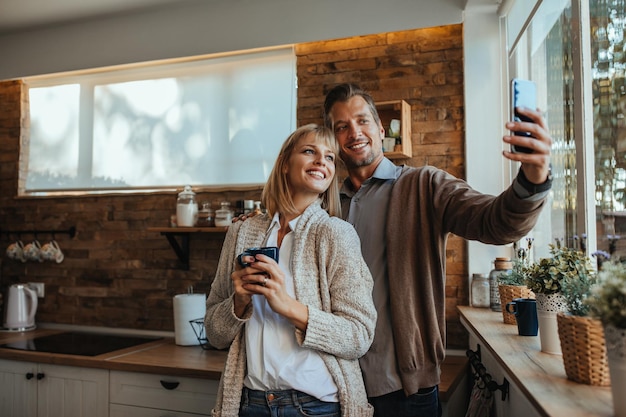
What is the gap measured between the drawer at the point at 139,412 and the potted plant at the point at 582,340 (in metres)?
1.69

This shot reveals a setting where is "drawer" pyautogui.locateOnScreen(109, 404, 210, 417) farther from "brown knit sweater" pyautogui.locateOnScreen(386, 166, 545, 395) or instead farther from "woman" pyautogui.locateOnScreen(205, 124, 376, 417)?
"brown knit sweater" pyautogui.locateOnScreen(386, 166, 545, 395)

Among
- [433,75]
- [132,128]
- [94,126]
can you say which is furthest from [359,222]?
[94,126]

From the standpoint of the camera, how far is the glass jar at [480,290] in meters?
2.42

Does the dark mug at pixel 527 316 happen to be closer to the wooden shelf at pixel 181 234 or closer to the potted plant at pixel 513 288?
the potted plant at pixel 513 288

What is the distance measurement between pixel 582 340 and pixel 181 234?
2.41m

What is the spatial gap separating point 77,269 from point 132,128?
948mm

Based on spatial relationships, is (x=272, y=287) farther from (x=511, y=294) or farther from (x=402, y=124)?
(x=402, y=124)

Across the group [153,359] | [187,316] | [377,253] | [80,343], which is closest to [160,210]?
[187,316]

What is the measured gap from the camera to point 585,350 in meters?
1.03

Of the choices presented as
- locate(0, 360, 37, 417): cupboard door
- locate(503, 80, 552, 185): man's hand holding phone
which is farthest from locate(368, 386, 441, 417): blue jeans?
locate(0, 360, 37, 417): cupboard door

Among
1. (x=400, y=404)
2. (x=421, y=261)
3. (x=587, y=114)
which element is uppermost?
(x=587, y=114)

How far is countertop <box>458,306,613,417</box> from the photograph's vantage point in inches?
36.2

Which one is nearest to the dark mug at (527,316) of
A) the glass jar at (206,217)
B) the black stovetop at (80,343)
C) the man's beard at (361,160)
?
the man's beard at (361,160)

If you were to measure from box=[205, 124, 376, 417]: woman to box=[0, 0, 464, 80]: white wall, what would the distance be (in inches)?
59.6
